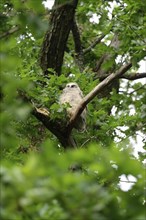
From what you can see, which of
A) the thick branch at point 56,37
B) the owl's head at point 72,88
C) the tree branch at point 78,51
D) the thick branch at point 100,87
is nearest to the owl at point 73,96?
the owl's head at point 72,88

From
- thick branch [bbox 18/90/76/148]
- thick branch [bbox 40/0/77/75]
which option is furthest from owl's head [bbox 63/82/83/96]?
thick branch [bbox 18/90/76/148]

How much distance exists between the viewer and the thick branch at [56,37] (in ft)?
14.4

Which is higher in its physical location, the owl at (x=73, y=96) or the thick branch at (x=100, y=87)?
the owl at (x=73, y=96)

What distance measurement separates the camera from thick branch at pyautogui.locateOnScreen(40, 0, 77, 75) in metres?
4.38

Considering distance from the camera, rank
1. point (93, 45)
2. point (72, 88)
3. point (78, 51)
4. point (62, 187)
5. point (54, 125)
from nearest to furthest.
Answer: point (62, 187) < point (54, 125) < point (72, 88) < point (78, 51) < point (93, 45)

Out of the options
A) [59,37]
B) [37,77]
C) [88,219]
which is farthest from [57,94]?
[88,219]

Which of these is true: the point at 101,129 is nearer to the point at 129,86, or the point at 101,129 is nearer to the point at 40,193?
the point at 129,86

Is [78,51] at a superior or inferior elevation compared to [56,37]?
superior

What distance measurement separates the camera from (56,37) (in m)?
4.48

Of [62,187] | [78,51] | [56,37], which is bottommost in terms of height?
[62,187]

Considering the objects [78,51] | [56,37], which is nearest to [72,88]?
[56,37]

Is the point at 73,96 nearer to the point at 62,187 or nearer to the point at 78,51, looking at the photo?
the point at 78,51

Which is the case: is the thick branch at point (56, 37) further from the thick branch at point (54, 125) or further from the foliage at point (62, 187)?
the foliage at point (62, 187)

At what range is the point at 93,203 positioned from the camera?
117 centimetres
